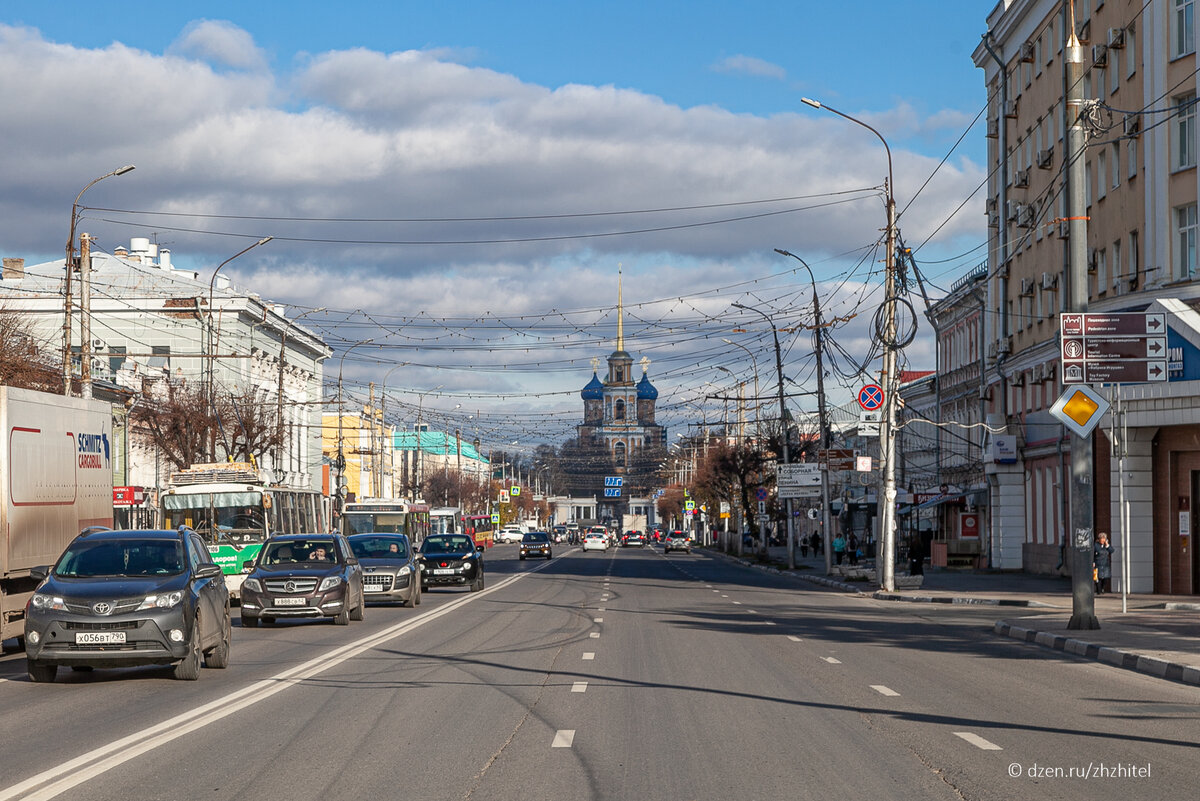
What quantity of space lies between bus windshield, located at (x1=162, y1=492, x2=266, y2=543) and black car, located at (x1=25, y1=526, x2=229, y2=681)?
1801 centimetres

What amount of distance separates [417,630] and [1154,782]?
15804 millimetres

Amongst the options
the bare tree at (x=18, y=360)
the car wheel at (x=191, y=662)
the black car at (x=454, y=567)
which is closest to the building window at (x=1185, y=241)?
the black car at (x=454, y=567)

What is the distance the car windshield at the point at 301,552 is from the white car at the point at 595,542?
257ft

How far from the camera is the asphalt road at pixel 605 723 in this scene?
910 cm

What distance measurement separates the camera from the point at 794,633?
23203 millimetres

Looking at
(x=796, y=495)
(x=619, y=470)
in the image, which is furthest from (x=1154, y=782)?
(x=619, y=470)

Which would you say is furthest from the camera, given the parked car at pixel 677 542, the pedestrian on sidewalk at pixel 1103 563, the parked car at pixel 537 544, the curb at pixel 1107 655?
the parked car at pixel 677 542

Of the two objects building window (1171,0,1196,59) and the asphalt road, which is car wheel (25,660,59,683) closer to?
the asphalt road

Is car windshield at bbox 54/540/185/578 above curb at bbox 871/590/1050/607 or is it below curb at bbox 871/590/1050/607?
above

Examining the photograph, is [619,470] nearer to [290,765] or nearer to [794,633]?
[794,633]

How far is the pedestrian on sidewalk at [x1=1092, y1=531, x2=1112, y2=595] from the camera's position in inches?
1355

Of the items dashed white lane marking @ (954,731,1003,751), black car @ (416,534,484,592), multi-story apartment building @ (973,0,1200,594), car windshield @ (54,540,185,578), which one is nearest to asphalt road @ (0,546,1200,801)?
dashed white lane marking @ (954,731,1003,751)

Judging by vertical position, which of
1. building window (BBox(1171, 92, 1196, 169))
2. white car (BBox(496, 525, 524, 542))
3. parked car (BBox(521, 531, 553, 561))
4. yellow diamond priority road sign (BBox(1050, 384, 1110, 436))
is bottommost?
white car (BBox(496, 525, 524, 542))

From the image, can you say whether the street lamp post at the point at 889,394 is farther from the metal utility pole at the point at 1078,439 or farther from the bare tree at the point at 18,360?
the bare tree at the point at 18,360
